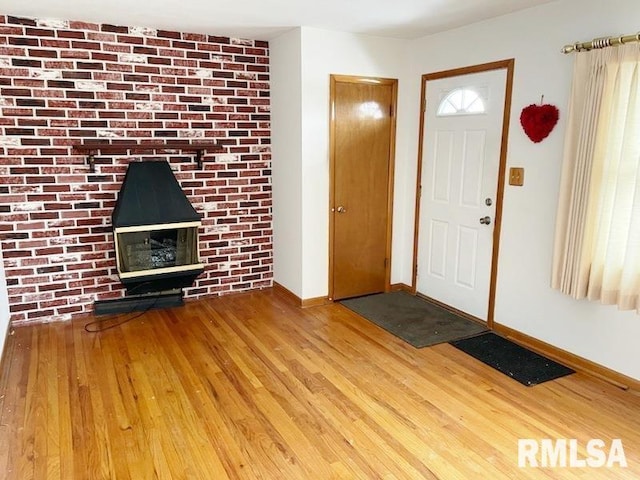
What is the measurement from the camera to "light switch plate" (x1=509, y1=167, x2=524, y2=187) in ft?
10.8

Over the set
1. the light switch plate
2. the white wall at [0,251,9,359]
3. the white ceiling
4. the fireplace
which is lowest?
the white wall at [0,251,9,359]

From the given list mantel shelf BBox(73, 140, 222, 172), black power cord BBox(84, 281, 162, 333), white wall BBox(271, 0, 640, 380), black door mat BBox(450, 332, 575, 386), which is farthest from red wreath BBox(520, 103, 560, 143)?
black power cord BBox(84, 281, 162, 333)

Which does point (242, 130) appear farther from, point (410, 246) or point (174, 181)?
point (410, 246)

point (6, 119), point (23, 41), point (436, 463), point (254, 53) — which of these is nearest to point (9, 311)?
point (6, 119)

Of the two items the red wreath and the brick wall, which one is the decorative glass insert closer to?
the red wreath

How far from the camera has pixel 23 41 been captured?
11.1ft

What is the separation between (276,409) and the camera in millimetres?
2568

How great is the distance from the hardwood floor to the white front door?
0.78 m

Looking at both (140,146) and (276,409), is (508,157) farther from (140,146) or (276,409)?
(140,146)

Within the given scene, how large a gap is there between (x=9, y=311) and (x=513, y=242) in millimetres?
3876

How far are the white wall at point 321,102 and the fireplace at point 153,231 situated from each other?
3.17 ft

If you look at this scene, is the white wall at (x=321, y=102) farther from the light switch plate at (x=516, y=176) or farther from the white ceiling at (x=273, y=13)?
the light switch plate at (x=516, y=176)

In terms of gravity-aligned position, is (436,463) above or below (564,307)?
below

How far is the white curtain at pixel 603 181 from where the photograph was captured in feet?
8.34
